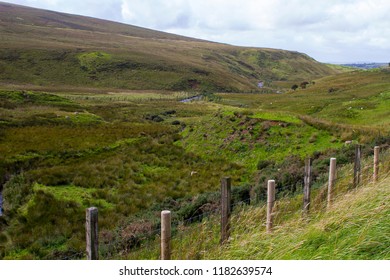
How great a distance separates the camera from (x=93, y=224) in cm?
562

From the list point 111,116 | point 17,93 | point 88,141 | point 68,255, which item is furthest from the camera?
point 17,93

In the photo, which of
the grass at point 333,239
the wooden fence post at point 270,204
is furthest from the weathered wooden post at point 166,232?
the wooden fence post at point 270,204

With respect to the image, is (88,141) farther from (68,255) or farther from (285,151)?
(68,255)

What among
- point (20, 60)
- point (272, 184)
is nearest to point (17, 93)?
point (272, 184)

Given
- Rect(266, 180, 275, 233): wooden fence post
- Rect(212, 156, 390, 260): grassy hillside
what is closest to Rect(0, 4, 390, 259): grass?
Rect(212, 156, 390, 260): grassy hillside

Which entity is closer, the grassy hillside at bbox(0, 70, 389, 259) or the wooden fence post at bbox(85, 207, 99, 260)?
the wooden fence post at bbox(85, 207, 99, 260)

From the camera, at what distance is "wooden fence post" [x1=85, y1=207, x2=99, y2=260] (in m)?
5.55

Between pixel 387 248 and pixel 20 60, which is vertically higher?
pixel 20 60

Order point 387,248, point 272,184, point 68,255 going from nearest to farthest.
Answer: point 387,248
point 272,184
point 68,255

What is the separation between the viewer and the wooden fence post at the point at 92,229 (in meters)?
5.55

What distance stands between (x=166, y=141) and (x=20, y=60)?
348 ft

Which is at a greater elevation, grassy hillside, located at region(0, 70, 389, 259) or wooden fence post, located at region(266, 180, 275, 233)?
wooden fence post, located at region(266, 180, 275, 233)

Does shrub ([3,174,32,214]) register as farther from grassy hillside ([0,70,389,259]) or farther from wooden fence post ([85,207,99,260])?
wooden fence post ([85,207,99,260])

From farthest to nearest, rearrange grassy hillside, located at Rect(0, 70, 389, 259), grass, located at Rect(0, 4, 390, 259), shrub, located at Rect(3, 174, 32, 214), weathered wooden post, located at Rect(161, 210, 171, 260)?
shrub, located at Rect(3, 174, 32, 214)
grassy hillside, located at Rect(0, 70, 389, 259)
grass, located at Rect(0, 4, 390, 259)
weathered wooden post, located at Rect(161, 210, 171, 260)
